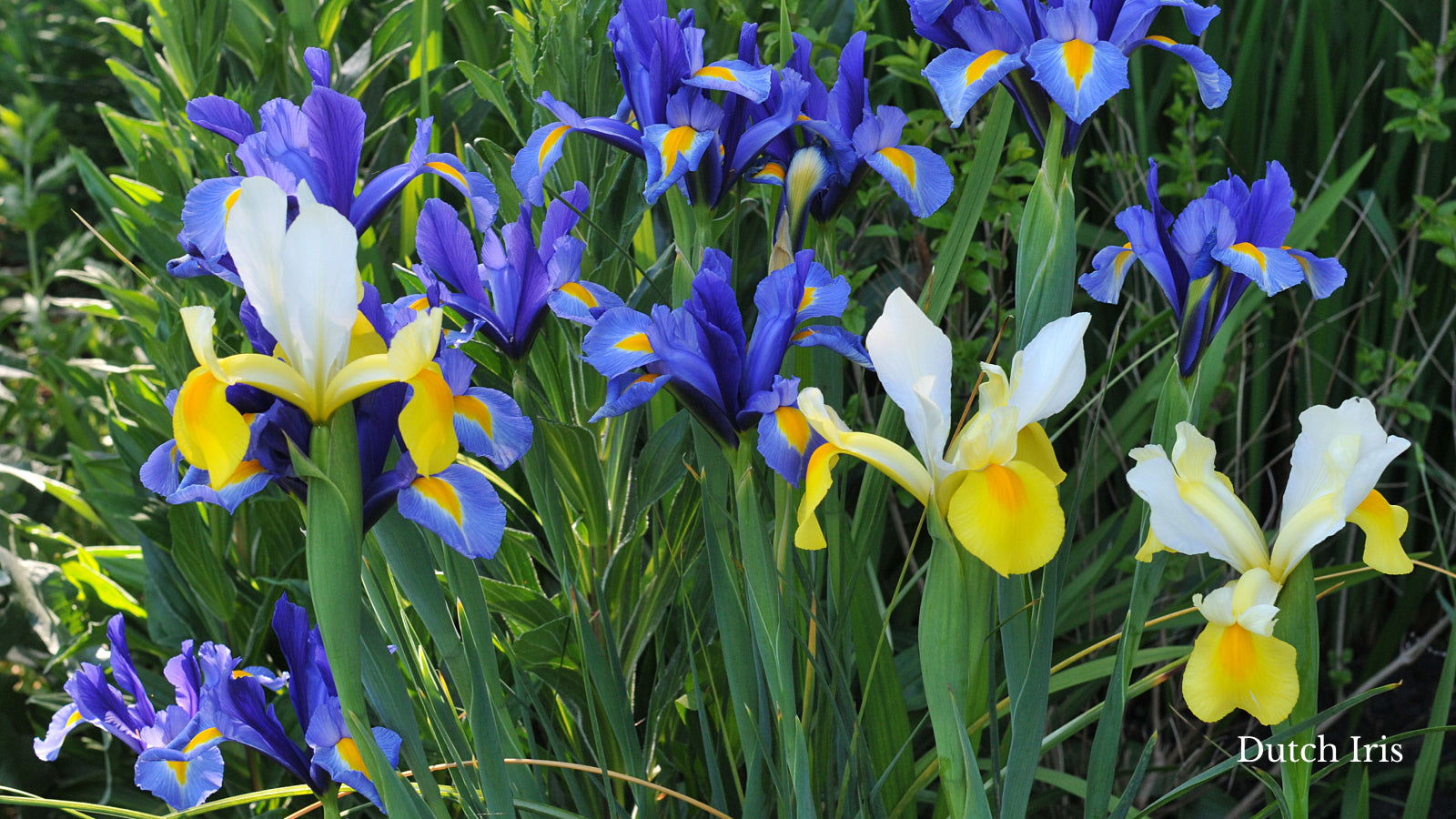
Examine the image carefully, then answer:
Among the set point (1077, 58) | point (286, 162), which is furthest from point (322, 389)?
point (1077, 58)

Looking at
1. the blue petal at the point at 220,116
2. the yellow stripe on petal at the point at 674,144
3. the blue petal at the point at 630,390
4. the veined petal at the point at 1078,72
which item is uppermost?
the blue petal at the point at 220,116

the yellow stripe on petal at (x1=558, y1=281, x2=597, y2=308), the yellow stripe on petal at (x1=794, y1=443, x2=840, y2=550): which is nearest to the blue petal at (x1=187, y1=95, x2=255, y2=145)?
the yellow stripe on petal at (x1=558, y1=281, x2=597, y2=308)

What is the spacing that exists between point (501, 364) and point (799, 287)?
0.37 meters

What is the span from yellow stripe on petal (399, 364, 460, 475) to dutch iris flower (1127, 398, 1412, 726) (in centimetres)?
39

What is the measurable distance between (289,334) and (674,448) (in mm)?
414

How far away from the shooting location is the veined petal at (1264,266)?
65 centimetres

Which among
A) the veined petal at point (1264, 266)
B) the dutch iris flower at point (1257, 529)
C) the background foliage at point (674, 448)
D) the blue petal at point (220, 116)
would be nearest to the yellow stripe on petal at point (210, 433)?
the background foliage at point (674, 448)

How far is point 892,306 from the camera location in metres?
0.59

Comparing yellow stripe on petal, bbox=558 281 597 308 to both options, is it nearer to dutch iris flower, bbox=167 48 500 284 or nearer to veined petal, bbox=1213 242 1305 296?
dutch iris flower, bbox=167 48 500 284

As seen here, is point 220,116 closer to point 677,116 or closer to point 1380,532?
point 677,116

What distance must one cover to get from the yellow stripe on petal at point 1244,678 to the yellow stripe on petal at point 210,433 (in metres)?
0.53

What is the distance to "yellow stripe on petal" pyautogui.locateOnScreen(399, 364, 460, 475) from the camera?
557 mm

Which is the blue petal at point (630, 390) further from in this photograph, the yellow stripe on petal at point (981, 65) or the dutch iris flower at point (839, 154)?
the yellow stripe on petal at point (981, 65)

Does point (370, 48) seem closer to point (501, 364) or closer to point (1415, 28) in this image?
point (501, 364)
